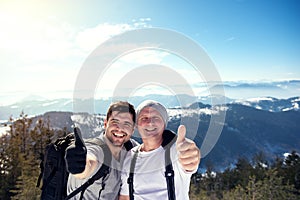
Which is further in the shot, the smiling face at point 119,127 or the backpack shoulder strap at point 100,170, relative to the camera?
the smiling face at point 119,127

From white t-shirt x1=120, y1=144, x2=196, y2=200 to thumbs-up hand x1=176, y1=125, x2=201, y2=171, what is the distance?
0.16 m

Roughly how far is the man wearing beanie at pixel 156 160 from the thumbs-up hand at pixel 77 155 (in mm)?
578

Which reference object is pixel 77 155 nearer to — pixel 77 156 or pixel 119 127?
pixel 77 156

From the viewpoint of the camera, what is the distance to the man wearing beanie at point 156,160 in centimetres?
215

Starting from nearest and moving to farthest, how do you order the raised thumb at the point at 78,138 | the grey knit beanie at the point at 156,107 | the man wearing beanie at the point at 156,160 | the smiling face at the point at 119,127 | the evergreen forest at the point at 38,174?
the raised thumb at the point at 78,138 → the man wearing beanie at the point at 156,160 → the smiling face at the point at 119,127 → the grey knit beanie at the point at 156,107 → the evergreen forest at the point at 38,174

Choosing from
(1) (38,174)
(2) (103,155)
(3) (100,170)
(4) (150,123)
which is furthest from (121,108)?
(1) (38,174)

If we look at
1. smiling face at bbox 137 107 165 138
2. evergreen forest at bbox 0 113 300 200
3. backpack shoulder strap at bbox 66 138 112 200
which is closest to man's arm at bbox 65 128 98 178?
backpack shoulder strap at bbox 66 138 112 200

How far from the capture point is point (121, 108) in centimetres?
255

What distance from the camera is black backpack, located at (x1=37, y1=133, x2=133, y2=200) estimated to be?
7.28 feet

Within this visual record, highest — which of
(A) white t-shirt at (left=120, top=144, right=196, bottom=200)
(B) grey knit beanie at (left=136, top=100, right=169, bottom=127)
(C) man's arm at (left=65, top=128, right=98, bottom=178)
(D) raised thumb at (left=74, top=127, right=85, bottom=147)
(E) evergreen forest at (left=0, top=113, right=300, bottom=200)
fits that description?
(B) grey knit beanie at (left=136, top=100, right=169, bottom=127)

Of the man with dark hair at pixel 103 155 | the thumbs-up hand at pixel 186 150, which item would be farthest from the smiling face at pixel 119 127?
the thumbs-up hand at pixel 186 150

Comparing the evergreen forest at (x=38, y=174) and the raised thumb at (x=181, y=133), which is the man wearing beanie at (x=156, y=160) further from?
the evergreen forest at (x=38, y=174)

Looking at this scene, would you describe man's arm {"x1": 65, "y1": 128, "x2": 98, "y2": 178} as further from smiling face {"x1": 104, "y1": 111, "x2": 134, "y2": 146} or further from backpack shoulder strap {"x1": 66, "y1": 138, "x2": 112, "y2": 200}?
smiling face {"x1": 104, "y1": 111, "x2": 134, "y2": 146}

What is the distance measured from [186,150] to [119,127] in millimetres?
685
